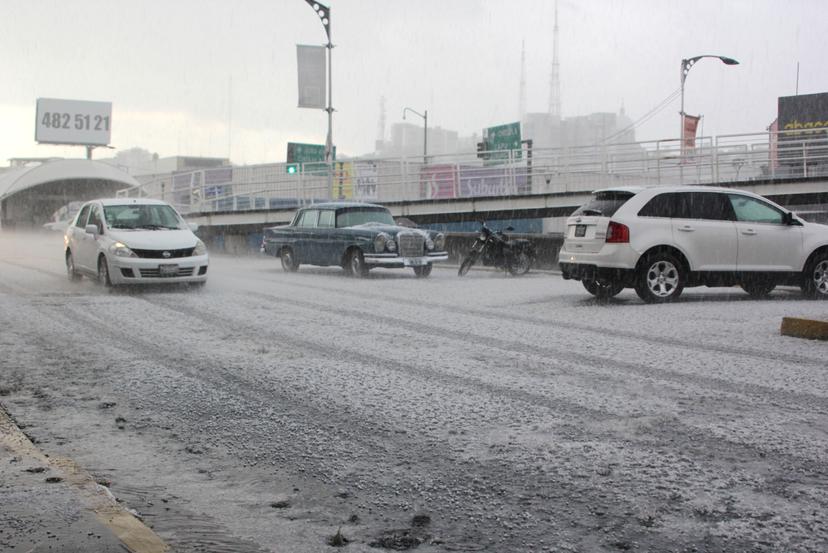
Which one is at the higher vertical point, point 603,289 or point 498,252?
point 498,252

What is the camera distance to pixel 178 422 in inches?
221

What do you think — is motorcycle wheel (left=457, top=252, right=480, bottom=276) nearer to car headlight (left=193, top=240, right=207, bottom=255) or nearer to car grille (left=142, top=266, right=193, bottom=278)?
car headlight (left=193, top=240, right=207, bottom=255)

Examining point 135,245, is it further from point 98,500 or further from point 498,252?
point 98,500

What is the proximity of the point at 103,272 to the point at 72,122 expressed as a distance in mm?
74132

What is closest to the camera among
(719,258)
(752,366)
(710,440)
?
(710,440)

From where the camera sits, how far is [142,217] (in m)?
15.9

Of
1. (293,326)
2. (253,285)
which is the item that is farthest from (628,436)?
(253,285)

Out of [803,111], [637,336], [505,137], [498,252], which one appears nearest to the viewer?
[637,336]

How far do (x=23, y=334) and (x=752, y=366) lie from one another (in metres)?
7.45

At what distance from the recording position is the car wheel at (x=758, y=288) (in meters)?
13.4

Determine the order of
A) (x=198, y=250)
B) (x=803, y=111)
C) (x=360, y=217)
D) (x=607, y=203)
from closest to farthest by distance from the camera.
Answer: (x=607, y=203)
(x=198, y=250)
(x=360, y=217)
(x=803, y=111)

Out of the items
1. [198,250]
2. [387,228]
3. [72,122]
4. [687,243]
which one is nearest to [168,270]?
[198,250]

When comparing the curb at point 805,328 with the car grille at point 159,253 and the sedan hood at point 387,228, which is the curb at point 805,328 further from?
the sedan hood at point 387,228

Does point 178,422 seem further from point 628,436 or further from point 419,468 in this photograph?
point 628,436
